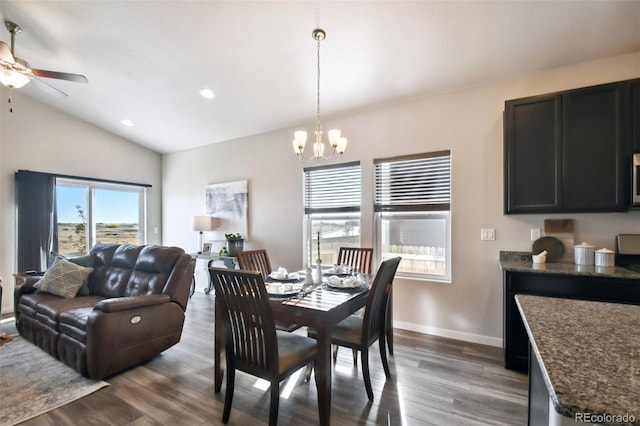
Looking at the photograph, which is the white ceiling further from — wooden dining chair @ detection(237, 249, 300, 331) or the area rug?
the area rug

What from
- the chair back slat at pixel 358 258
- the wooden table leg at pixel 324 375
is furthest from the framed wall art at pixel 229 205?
the wooden table leg at pixel 324 375

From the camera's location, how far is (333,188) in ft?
13.7

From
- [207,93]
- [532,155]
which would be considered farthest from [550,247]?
[207,93]

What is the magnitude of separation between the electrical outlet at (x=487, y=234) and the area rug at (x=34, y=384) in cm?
378

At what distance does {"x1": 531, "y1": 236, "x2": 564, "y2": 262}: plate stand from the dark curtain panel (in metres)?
6.48

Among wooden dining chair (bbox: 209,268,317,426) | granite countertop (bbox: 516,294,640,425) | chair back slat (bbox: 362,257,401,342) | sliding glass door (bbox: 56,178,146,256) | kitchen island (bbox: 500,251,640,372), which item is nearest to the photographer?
granite countertop (bbox: 516,294,640,425)

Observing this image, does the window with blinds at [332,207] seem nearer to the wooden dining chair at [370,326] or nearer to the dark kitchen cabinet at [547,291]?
the wooden dining chair at [370,326]

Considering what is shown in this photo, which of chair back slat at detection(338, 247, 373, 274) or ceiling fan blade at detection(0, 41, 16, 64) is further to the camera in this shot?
chair back slat at detection(338, 247, 373, 274)

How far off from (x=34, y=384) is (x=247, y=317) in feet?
6.87

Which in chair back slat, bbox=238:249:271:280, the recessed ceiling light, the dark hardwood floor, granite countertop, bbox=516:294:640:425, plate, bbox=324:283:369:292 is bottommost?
the dark hardwood floor

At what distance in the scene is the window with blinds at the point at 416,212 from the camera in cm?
347

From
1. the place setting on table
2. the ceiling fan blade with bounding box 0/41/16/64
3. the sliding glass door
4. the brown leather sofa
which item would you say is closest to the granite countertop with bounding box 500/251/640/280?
the place setting on table

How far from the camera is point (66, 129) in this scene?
16.1 feet

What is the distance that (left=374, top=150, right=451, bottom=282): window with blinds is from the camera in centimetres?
347
